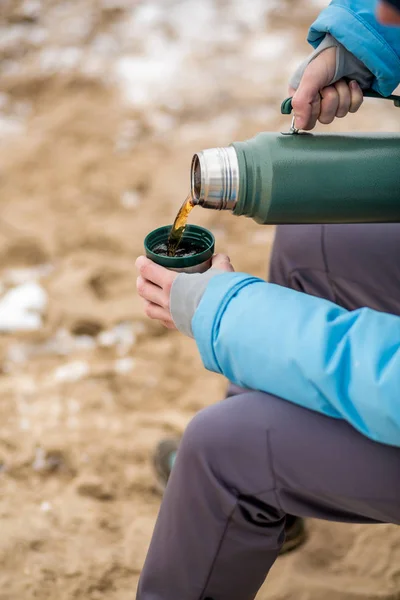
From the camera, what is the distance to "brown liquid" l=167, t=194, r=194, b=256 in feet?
3.71

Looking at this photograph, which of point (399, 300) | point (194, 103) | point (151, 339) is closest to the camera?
point (399, 300)

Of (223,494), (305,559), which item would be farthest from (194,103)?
(223,494)

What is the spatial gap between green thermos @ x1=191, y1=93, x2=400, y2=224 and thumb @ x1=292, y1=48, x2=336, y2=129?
0.20 feet

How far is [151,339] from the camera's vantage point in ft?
6.40

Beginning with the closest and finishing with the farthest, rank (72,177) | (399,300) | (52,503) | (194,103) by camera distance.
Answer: (399,300), (52,503), (72,177), (194,103)

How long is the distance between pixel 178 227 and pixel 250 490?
432 mm

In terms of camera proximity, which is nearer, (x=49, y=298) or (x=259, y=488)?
(x=259, y=488)

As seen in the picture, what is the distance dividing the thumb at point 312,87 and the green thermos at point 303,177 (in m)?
0.06

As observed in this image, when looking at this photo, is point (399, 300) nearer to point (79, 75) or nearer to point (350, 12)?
point (350, 12)

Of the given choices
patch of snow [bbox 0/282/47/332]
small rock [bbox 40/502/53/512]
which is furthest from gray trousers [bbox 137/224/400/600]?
patch of snow [bbox 0/282/47/332]

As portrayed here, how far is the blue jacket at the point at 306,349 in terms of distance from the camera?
85 centimetres

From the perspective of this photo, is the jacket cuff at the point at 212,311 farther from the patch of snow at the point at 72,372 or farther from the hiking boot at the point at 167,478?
the patch of snow at the point at 72,372

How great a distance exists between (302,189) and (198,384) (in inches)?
32.1

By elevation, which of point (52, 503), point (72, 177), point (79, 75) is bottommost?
point (52, 503)
